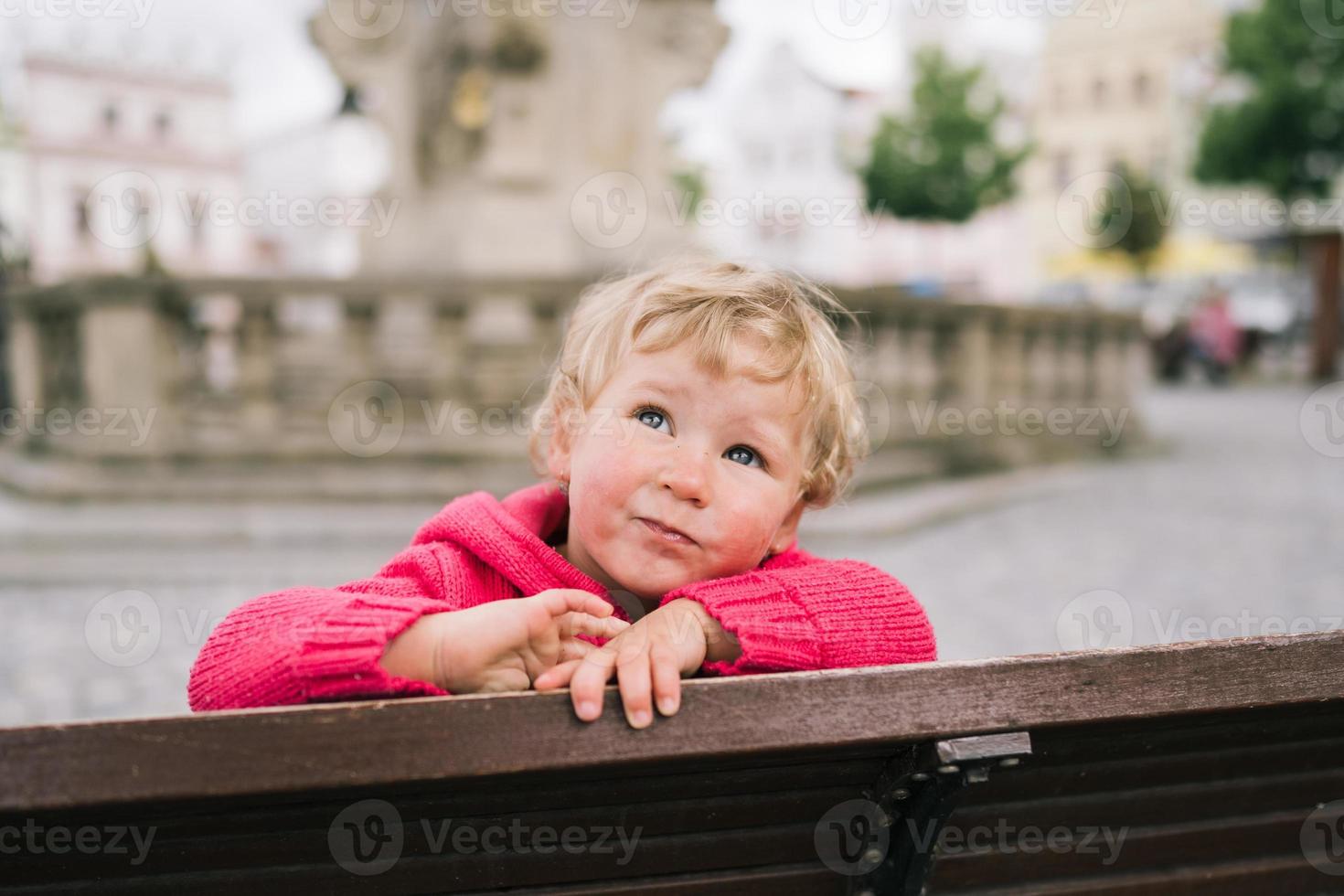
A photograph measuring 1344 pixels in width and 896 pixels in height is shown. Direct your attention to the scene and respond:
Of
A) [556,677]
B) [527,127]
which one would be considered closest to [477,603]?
[556,677]

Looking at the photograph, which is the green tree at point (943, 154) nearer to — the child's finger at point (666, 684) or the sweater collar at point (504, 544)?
the sweater collar at point (504, 544)

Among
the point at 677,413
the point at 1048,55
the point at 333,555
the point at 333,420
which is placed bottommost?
the point at 333,555

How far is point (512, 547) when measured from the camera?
144cm

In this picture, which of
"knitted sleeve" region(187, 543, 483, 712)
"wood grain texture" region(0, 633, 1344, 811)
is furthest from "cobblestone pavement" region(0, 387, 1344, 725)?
"wood grain texture" region(0, 633, 1344, 811)

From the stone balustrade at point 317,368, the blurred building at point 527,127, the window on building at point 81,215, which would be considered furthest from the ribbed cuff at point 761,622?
the window on building at point 81,215

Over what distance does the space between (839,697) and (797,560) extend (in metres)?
0.57

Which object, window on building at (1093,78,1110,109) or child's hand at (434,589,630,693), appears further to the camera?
window on building at (1093,78,1110,109)

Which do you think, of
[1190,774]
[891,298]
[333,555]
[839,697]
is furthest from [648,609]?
[891,298]

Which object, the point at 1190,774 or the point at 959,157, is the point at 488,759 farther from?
the point at 959,157

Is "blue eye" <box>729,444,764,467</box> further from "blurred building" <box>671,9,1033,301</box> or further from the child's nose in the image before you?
"blurred building" <box>671,9,1033,301</box>

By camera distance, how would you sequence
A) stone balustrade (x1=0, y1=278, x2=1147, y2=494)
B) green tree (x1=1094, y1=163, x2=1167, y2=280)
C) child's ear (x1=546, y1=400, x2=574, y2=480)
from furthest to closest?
green tree (x1=1094, y1=163, x2=1167, y2=280) < stone balustrade (x1=0, y1=278, x2=1147, y2=494) < child's ear (x1=546, y1=400, x2=574, y2=480)

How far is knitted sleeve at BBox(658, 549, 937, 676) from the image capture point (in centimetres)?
126

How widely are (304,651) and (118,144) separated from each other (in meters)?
8.52

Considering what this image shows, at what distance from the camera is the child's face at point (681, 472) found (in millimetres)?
1422
